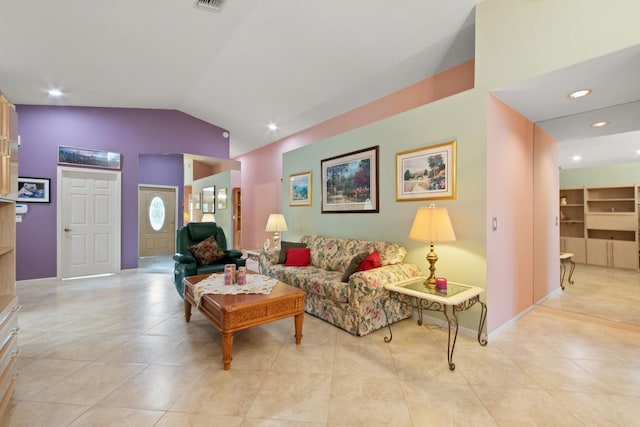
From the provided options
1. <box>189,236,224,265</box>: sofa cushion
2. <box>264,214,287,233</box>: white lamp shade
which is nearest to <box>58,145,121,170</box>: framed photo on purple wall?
<box>189,236,224,265</box>: sofa cushion

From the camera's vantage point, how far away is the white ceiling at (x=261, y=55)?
2.91 meters

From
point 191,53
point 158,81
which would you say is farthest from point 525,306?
point 158,81

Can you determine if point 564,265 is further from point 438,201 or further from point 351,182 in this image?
point 351,182

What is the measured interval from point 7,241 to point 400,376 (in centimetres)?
294

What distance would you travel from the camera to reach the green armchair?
379 centimetres

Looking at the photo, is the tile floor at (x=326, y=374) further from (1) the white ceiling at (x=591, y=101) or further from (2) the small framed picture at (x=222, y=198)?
(2) the small framed picture at (x=222, y=198)

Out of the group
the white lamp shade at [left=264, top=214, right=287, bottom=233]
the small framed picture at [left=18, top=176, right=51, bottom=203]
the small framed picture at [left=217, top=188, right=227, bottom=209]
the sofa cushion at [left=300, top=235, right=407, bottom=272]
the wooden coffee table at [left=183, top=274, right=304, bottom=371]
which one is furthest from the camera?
the small framed picture at [left=217, top=188, right=227, bottom=209]

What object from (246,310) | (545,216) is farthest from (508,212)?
(246,310)

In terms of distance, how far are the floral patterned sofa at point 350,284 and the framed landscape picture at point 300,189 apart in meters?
1.20

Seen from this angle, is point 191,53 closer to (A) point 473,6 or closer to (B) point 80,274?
(A) point 473,6

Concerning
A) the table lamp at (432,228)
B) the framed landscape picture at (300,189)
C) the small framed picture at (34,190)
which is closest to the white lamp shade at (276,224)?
the framed landscape picture at (300,189)

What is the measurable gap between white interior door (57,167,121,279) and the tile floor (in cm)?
226

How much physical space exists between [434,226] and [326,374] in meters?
1.54

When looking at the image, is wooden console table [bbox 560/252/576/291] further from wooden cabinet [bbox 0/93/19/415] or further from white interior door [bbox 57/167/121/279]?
white interior door [bbox 57/167/121/279]
